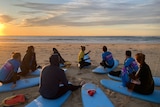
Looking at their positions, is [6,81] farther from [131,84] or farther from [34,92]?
[131,84]

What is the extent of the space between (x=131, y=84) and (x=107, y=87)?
869 millimetres

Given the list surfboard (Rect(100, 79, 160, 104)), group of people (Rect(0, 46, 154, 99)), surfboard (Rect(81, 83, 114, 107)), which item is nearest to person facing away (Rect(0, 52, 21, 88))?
group of people (Rect(0, 46, 154, 99))

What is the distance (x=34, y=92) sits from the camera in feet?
22.9

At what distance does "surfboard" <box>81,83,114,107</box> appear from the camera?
19.1 ft

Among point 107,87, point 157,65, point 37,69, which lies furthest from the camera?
point 157,65

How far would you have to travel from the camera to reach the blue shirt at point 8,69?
7203 millimetres

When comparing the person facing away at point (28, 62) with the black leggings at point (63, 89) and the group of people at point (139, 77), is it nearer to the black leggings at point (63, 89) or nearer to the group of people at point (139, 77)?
the black leggings at point (63, 89)

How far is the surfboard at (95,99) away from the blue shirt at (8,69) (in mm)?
2444

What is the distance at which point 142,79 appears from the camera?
625 centimetres

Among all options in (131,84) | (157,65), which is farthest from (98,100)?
(157,65)

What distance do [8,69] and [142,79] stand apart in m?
4.40

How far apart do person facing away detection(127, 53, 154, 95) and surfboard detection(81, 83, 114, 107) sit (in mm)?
1010

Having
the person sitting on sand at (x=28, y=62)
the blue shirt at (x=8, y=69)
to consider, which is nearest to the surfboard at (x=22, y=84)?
the blue shirt at (x=8, y=69)

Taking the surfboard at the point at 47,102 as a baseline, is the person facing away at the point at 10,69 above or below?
above
